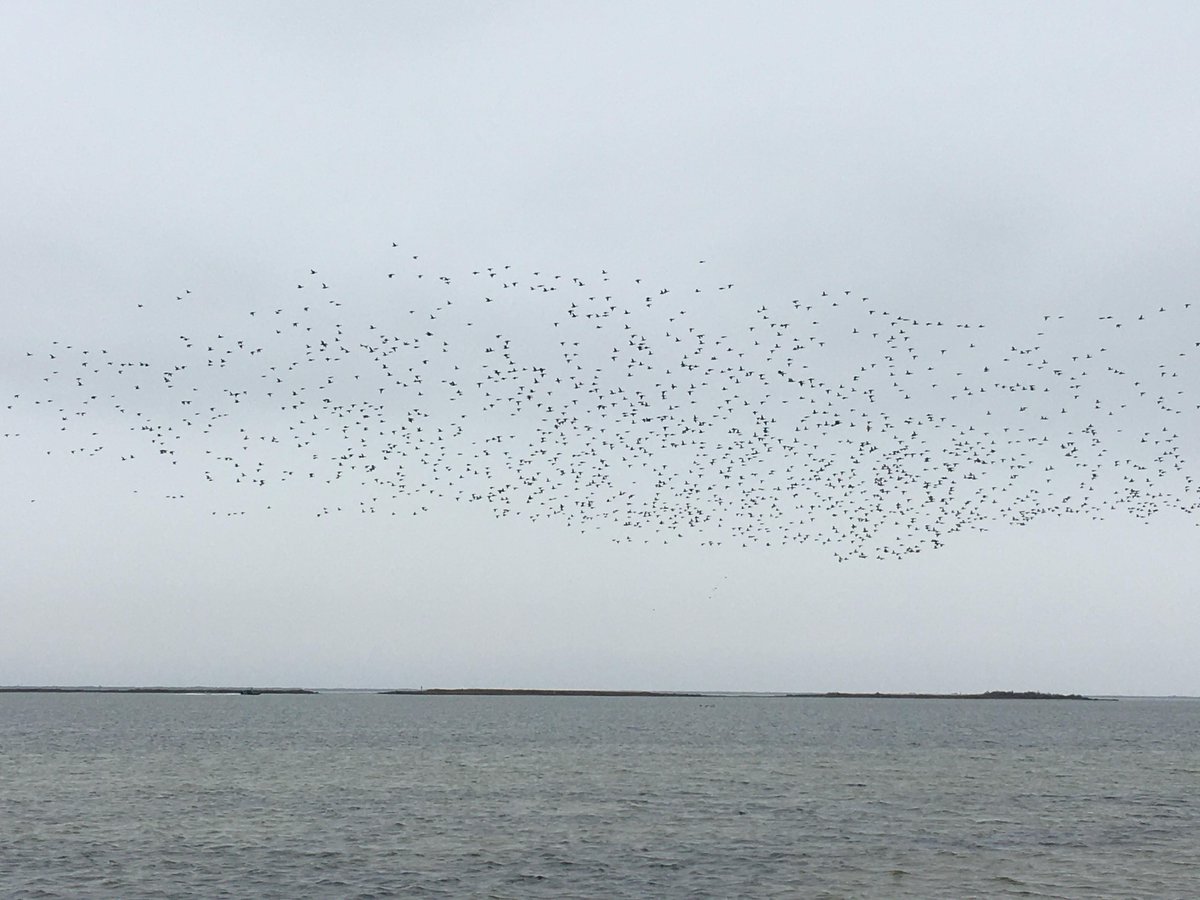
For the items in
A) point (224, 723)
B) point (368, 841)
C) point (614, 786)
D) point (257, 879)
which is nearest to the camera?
point (257, 879)

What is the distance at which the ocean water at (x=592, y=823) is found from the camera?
4144cm

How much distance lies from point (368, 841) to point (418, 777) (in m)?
31.0

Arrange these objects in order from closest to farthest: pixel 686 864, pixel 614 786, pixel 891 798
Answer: pixel 686 864 → pixel 891 798 → pixel 614 786

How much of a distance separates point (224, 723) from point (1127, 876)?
526 ft

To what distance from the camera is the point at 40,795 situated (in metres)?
66.6

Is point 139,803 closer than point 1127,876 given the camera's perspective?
No

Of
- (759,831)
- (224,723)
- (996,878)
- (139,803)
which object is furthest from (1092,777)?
(224,723)

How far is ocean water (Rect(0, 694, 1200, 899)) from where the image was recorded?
41438 mm

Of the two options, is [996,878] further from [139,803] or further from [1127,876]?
[139,803]

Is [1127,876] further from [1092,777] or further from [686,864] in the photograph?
[1092,777]

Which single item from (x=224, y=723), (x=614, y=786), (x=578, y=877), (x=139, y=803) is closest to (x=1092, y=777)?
(x=614, y=786)

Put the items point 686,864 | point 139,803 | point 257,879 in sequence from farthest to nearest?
1. point 139,803
2. point 686,864
3. point 257,879

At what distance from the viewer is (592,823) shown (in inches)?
2213

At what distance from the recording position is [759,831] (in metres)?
53.3
